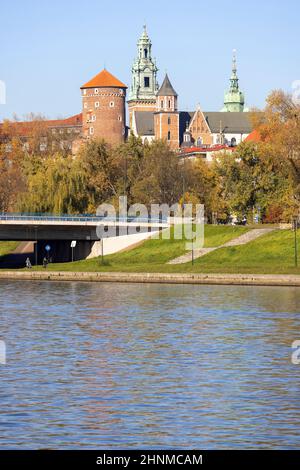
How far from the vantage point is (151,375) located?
3625cm

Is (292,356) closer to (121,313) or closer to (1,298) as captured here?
(121,313)

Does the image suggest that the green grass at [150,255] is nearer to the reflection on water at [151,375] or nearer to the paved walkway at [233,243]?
the paved walkway at [233,243]

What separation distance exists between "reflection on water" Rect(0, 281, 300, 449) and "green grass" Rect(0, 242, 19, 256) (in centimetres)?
5597

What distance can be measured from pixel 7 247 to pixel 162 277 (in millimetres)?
42732

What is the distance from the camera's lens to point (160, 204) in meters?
121

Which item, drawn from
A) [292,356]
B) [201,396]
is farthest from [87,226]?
[201,396]

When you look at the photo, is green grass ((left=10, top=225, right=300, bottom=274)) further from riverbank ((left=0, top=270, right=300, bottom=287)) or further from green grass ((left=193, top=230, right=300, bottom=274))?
riverbank ((left=0, top=270, right=300, bottom=287))

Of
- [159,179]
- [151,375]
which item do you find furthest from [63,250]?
[151,375]

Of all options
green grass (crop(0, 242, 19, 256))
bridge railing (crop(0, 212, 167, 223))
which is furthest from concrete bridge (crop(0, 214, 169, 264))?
green grass (crop(0, 242, 19, 256))

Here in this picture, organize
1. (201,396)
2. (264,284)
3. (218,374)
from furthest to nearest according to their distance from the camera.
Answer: (264,284), (218,374), (201,396)

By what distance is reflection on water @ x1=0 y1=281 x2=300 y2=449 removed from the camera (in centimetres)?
2789

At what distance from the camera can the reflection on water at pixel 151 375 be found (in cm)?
2789

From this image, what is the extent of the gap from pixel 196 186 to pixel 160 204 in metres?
3.90

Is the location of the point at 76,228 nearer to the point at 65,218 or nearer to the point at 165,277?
the point at 65,218
